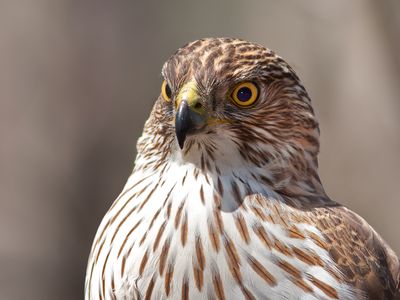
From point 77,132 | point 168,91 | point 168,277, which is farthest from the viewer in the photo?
point 77,132

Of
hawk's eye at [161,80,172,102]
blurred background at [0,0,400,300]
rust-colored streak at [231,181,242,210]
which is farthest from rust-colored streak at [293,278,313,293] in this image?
blurred background at [0,0,400,300]

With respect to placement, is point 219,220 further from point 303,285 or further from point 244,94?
point 244,94

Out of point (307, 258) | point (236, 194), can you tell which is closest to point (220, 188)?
point (236, 194)

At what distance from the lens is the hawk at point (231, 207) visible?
4.51 meters

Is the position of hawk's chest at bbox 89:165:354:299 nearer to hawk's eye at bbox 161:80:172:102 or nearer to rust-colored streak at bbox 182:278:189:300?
rust-colored streak at bbox 182:278:189:300

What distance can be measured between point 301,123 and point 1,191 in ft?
16.5

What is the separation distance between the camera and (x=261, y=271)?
4.48 meters

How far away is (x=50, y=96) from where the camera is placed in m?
9.44

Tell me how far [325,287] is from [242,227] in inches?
18.4

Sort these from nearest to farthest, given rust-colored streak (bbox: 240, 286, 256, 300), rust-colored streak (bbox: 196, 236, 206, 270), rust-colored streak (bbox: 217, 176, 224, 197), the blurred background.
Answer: rust-colored streak (bbox: 240, 286, 256, 300)
rust-colored streak (bbox: 196, 236, 206, 270)
rust-colored streak (bbox: 217, 176, 224, 197)
the blurred background

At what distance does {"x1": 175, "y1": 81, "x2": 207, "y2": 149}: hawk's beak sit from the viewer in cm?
446

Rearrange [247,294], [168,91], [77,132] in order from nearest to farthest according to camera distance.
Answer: [247,294], [168,91], [77,132]

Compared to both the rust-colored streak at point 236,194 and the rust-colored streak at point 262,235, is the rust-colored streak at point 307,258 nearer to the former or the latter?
the rust-colored streak at point 262,235

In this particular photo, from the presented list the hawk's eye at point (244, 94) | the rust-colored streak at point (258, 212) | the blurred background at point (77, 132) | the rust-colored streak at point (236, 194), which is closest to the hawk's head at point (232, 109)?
the hawk's eye at point (244, 94)
